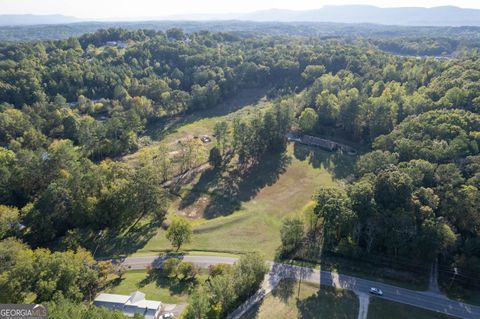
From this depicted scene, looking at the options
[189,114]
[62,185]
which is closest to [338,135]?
[189,114]

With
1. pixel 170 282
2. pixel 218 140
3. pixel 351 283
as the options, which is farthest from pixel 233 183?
pixel 351 283

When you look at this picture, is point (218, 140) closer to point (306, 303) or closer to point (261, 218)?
point (261, 218)

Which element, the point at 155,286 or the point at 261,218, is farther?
the point at 261,218

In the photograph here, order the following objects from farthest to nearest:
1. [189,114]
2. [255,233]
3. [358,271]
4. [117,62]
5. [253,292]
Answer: [117,62], [189,114], [255,233], [358,271], [253,292]

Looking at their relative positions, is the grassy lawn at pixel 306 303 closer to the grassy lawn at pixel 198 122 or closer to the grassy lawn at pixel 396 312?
the grassy lawn at pixel 396 312

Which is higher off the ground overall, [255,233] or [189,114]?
[189,114]

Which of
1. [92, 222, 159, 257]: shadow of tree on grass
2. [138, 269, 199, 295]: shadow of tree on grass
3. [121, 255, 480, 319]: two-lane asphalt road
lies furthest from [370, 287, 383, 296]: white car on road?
[92, 222, 159, 257]: shadow of tree on grass

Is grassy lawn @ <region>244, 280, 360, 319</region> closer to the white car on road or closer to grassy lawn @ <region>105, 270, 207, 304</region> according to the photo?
the white car on road

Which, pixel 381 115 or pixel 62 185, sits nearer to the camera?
pixel 62 185

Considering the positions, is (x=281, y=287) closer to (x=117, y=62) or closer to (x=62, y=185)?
(x=62, y=185)
